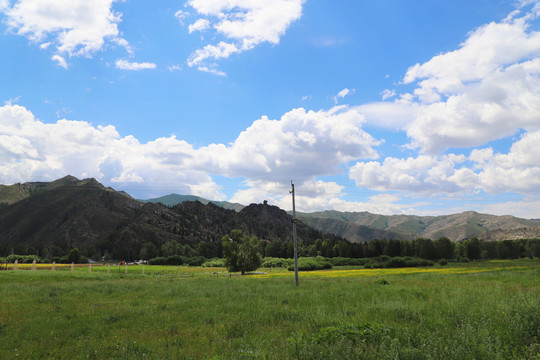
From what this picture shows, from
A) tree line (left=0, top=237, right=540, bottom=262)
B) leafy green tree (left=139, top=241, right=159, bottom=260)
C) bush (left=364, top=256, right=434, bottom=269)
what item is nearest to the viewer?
bush (left=364, top=256, right=434, bottom=269)

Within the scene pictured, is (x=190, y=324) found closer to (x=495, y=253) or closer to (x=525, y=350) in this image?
(x=525, y=350)

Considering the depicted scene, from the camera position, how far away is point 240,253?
231 ft

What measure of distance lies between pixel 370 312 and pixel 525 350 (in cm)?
763

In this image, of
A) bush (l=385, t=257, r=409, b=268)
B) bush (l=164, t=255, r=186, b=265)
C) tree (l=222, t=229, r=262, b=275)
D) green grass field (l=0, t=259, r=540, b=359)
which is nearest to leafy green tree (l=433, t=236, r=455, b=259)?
bush (l=385, t=257, r=409, b=268)

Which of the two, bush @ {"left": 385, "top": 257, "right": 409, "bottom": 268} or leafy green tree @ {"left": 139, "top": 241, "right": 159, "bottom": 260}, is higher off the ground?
bush @ {"left": 385, "top": 257, "right": 409, "bottom": 268}

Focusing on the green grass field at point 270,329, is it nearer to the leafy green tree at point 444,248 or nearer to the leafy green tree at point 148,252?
the leafy green tree at point 444,248

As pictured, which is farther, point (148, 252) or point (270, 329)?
point (148, 252)

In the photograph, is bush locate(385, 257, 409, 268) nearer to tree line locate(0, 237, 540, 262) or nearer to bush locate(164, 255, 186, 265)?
tree line locate(0, 237, 540, 262)

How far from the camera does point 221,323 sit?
1508 cm

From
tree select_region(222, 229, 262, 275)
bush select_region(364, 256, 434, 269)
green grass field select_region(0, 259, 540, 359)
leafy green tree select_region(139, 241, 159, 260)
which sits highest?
green grass field select_region(0, 259, 540, 359)

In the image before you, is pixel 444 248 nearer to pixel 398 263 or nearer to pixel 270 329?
pixel 398 263

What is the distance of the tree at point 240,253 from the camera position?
70.5 meters

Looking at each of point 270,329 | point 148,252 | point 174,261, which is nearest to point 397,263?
point 270,329

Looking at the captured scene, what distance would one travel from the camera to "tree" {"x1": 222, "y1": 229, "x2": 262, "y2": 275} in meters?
70.5
